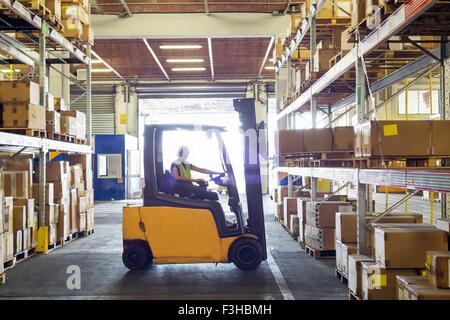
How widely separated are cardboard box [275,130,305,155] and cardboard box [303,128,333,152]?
3.3 inches

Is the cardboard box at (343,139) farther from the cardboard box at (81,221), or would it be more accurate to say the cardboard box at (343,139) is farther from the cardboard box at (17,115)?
the cardboard box at (81,221)

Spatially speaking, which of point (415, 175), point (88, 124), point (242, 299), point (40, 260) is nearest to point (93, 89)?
point (88, 124)

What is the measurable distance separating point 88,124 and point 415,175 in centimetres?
945

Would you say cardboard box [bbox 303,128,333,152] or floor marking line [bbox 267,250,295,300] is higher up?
cardboard box [bbox 303,128,333,152]

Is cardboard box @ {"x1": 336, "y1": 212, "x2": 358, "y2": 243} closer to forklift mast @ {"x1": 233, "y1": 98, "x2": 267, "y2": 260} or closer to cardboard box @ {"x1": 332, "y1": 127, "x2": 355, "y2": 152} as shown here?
forklift mast @ {"x1": 233, "y1": 98, "x2": 267, "y2": 260}

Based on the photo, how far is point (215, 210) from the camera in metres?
6.66

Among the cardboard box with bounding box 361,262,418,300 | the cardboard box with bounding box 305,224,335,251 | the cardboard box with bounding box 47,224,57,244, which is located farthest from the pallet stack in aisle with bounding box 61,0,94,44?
the cardboard box with bounding box 361,262,418,300

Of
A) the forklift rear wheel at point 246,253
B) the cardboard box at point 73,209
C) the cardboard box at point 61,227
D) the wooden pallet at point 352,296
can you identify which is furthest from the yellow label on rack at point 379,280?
the cardboard box at point 73,209

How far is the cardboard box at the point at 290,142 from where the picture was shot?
8102 mm

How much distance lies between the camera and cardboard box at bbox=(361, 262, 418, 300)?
15.0ft

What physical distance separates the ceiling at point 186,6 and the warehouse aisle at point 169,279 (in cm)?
873
